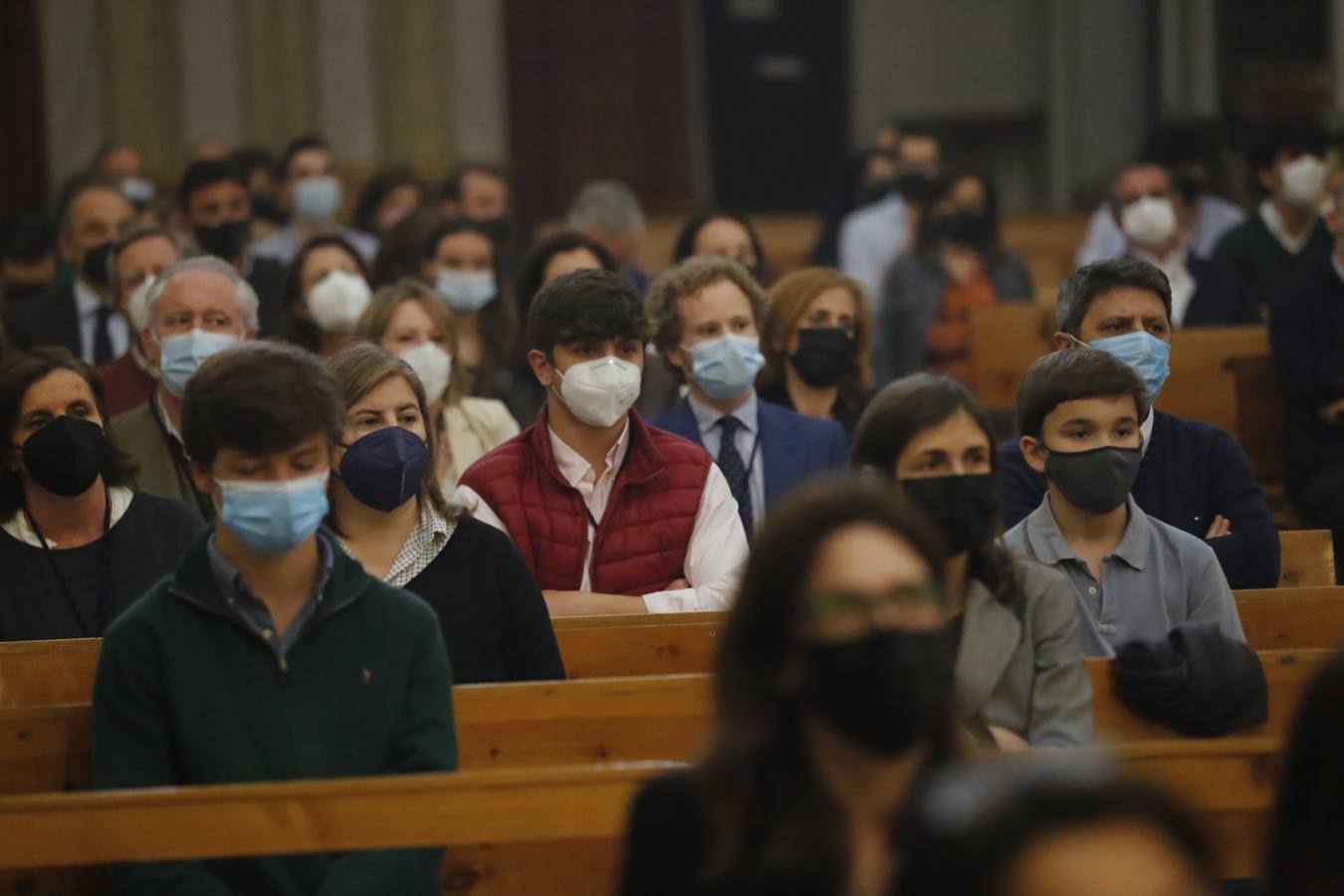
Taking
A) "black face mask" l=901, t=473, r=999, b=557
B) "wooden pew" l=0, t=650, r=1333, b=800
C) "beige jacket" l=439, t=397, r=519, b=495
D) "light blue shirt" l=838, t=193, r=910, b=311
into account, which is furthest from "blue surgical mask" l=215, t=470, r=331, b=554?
"light blue shirt" l=838, t=193, r=910, b=311

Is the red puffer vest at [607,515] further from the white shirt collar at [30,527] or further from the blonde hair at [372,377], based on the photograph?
the white shirt collar at [30,527]

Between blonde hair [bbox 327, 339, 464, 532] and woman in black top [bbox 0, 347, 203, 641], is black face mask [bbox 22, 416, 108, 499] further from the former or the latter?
blonde hair [bbox 327, 339, 464, 532]

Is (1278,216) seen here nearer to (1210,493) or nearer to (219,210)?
(1210,493)

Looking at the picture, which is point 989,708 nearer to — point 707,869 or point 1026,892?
point 707,869

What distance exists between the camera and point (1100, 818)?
1782mm

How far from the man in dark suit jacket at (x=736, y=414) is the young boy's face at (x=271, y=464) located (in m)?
2.20

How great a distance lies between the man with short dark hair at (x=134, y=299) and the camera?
20.4ft

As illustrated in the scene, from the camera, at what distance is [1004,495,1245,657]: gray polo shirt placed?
13.5ft

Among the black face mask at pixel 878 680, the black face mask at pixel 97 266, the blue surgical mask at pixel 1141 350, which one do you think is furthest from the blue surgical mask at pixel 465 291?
the black face mask at pixel 878 680

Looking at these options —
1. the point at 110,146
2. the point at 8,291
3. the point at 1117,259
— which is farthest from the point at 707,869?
the point at 110,146

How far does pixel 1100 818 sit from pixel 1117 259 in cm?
363

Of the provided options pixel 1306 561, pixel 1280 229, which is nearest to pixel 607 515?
pixel 1306 561

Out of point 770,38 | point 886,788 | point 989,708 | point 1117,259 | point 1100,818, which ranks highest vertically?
point 770,38

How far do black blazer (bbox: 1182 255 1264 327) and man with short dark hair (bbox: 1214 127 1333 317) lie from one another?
0.11m
